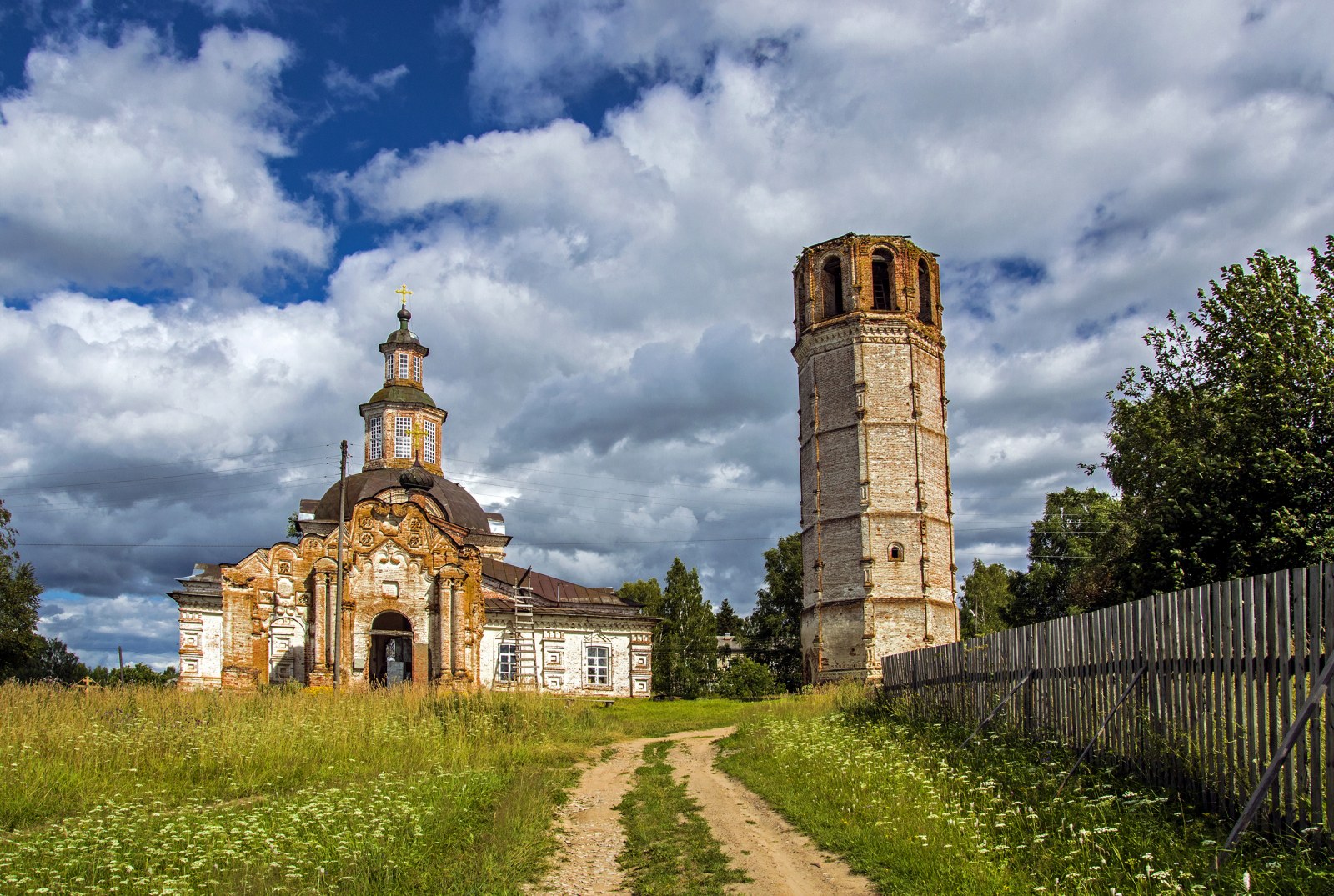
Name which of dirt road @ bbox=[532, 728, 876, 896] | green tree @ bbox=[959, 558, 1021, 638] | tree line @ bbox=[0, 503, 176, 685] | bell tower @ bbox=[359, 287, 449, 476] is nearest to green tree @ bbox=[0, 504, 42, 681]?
tree line @ bbox=[0, 503, 176, 685]

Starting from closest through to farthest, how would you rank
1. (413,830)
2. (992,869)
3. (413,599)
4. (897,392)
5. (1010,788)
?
(992,869), (413,830), (1010,788), (413,599), (897,392)

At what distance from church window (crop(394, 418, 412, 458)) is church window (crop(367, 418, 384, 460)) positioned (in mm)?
614

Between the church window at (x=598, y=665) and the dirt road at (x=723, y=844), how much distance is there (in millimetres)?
22632

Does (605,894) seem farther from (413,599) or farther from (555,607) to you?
(555,607)

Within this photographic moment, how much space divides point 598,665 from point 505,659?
11.3ft

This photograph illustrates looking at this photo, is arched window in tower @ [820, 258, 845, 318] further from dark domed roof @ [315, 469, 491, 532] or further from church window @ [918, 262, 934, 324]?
dark domed roof @ [315, 469, 491, 532]

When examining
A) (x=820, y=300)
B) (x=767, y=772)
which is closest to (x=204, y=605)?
(x=820, y=300)

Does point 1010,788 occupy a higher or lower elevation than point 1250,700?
lower

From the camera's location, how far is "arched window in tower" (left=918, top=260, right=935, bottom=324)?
122 feet

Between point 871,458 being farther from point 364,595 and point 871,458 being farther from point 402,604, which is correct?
point 364,595

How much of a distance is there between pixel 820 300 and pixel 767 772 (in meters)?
26.9

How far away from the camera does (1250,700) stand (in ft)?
21.8

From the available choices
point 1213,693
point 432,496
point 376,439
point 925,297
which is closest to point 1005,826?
point 1213,693

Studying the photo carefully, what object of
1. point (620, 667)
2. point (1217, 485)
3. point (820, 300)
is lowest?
point (620, 667)
